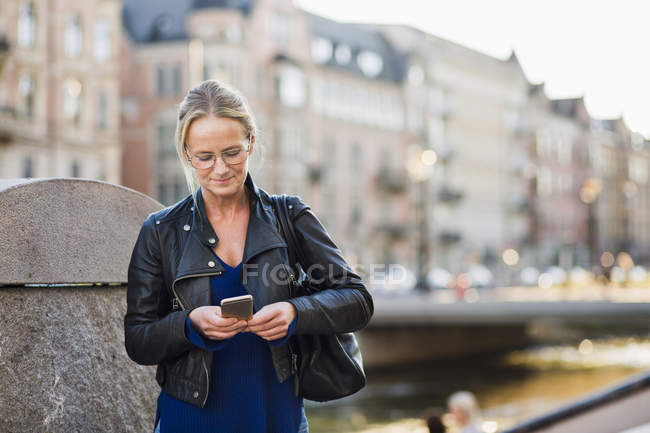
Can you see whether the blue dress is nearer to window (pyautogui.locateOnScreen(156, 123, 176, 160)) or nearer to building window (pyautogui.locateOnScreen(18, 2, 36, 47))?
building window (pyautogui.locateOnScreen(18, 2, 36, 47))

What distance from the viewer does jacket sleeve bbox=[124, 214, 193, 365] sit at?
2457 millimetres

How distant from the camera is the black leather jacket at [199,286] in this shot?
2.48m

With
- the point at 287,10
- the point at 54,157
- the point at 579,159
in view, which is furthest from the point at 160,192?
the point at 579,159

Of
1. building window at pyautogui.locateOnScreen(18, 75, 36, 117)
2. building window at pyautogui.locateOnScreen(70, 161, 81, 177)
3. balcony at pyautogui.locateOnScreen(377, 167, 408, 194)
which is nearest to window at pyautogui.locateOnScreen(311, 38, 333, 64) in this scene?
balcony at pyautogui.locateOnScreen(377, 167, 408, 194)

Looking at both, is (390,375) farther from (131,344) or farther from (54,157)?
(131,344)

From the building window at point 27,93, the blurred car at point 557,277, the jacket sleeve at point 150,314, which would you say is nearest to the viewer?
the jacket sleeve at point 150,314

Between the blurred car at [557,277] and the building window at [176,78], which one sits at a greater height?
the building window at [176,78]

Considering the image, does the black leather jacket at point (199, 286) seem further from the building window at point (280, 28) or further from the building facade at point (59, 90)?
the building window at point (280, 28)

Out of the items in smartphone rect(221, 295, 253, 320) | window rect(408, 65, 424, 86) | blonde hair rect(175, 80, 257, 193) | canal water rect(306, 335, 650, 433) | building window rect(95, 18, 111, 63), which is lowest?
canal water rect(306, 335, 650, 433)

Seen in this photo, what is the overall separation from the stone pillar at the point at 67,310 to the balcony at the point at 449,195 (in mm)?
56323

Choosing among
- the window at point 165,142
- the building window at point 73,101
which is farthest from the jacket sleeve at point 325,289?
the window at point 165,142

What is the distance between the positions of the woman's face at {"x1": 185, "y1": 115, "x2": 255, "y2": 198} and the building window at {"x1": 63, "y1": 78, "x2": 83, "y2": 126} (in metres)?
33.1

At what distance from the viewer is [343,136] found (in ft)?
166

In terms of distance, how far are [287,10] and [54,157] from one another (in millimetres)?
16487
